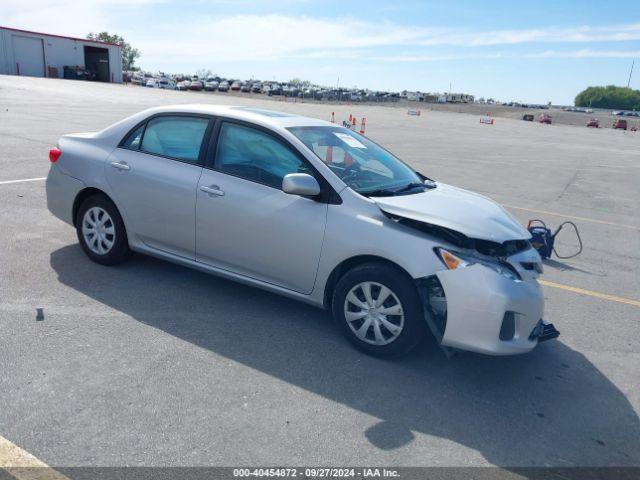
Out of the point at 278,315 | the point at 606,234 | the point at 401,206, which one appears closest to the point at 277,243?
the point at 278,315

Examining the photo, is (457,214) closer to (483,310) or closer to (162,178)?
(483,310)

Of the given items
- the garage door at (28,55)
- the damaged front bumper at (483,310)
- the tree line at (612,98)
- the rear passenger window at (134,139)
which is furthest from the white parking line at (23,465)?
the tree line at (612,98)

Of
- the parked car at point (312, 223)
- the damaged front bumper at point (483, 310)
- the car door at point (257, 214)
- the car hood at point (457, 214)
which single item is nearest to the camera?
the damaged front bumper at point (483, 310)

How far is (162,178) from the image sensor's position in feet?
15.7

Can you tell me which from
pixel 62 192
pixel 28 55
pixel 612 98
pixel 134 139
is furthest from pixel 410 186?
pixel 612 98

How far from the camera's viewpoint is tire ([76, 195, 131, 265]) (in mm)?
5148

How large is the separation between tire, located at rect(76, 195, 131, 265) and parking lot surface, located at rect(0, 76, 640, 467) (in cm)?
16

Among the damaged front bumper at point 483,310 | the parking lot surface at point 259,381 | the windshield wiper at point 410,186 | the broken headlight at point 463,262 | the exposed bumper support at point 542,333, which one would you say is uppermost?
the windshield wiper at point 410,186

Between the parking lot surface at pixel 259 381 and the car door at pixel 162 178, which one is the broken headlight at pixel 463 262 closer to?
the parking lot surface at pixel 259 381

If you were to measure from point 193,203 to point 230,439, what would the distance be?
222cm

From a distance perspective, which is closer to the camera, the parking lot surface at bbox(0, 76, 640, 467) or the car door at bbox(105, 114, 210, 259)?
the parking lot surface at bbox(0, 76, 640, 467)

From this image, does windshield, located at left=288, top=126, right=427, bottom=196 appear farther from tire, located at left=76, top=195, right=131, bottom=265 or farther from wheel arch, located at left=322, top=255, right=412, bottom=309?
tire, located at left=76, top=195, right=131, bottom=265

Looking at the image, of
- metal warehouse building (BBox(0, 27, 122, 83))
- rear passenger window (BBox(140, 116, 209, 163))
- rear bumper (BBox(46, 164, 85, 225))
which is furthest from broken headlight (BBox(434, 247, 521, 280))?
metal warehouse building (BBox(0, 27, 122, 83))

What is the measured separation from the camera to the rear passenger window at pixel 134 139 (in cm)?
512
